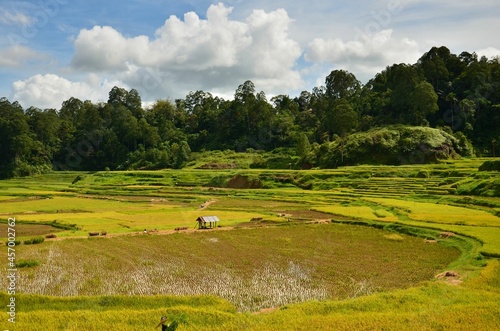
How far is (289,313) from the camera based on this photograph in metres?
13.4

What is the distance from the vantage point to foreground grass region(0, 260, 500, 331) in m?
12.3

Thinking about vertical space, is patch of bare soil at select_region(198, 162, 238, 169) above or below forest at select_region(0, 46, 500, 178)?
below

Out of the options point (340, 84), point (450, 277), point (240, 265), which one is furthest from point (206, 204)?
point (340, 84)

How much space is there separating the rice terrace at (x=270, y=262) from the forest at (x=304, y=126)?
28662 mm

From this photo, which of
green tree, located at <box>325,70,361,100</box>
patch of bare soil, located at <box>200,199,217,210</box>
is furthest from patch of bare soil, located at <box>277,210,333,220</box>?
green tree, located at <box>325,70,361,100</box>

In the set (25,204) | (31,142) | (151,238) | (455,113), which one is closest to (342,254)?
(151,238)

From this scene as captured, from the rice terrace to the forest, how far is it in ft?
94.0

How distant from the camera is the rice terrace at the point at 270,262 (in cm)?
1304

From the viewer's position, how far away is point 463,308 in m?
13.4

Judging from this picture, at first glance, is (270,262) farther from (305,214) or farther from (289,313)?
(305,214)

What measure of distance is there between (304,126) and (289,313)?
9264cm

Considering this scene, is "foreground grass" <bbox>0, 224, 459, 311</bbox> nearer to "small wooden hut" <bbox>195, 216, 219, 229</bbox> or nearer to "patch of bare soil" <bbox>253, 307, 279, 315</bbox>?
"patch of bare soil" <bbox>253, 307, 279, 315</bbox>

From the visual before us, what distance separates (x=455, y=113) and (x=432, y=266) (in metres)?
72.3

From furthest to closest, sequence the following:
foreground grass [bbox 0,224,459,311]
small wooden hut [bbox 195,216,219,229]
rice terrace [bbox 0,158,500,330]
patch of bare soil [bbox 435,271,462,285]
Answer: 1. small wooden hut [bbox 195,216,219,229]
2. patch of bare soil [bbox 435,271,462,285]
3. foreground grass [bbox 0,224,459,311]
4. rice terrace [bbox 0,158,500,330]
